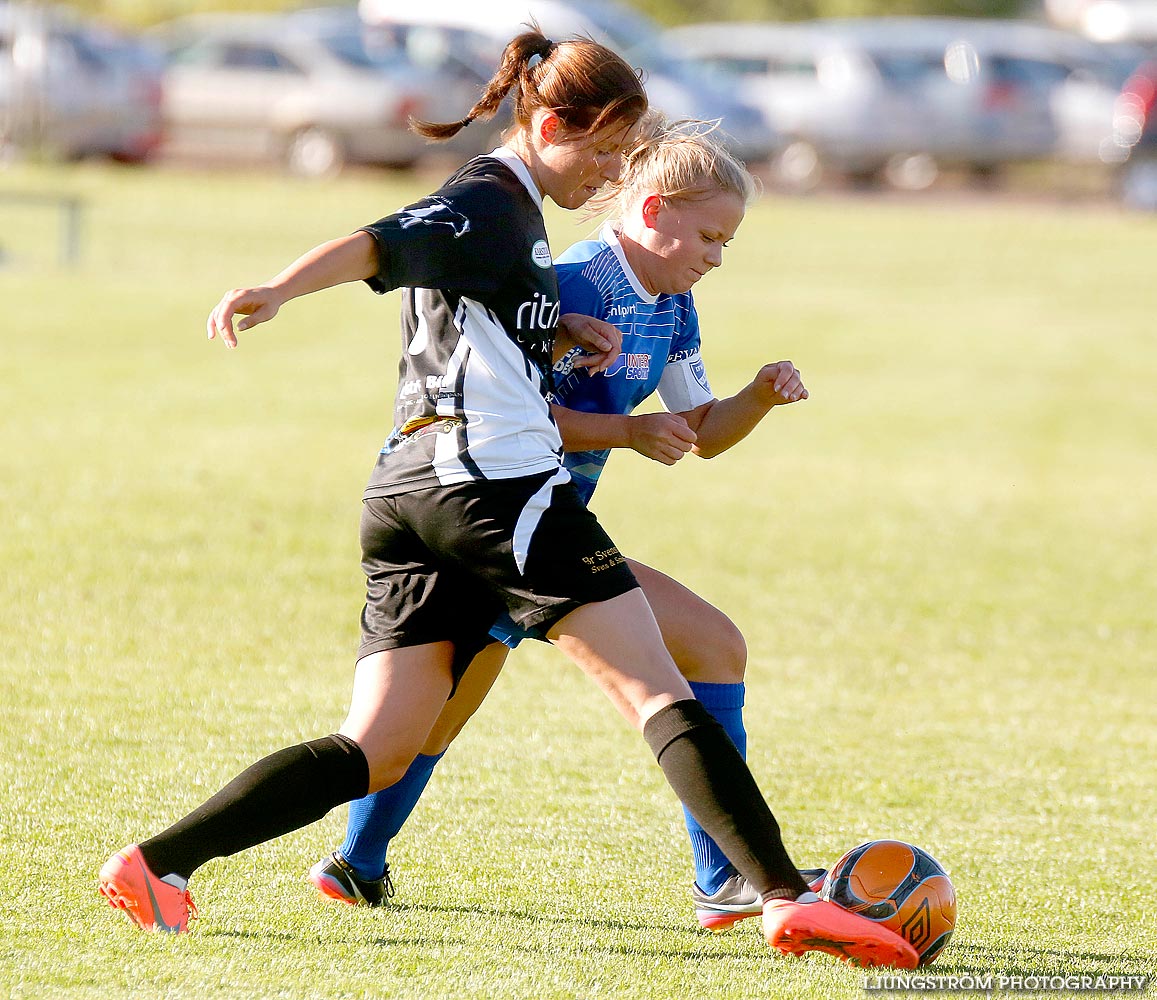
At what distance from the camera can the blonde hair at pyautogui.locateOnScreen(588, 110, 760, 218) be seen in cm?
362

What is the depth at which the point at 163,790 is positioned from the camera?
14.8 feet

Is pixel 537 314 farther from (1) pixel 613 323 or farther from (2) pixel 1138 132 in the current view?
(2) pixel 1138 132

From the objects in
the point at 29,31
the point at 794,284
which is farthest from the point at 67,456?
the point at 29,31

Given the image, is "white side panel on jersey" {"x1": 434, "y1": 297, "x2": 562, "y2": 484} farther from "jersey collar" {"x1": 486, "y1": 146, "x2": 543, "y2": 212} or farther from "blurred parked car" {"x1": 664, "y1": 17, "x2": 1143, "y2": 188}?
"blurred parked car" {"x1": 664, "y1": 17, "x2": 1143, "y2": 188}

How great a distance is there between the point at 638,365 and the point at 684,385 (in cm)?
21

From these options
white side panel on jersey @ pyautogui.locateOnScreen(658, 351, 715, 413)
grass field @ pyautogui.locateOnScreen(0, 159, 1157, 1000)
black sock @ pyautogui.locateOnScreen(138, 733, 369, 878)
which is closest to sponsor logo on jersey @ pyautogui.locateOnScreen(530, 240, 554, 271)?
white side panel on jersey @ pyautogui.locateOnScreen(658, 351, 715, 413)

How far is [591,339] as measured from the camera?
11.6 ft

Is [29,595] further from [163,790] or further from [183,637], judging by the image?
[163,790]

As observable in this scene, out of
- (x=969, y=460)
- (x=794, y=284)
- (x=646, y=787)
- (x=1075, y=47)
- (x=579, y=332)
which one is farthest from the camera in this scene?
(x=1075, y=47)

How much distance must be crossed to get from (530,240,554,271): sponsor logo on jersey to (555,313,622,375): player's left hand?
0.16 metres

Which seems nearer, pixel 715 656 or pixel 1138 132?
pixel 715 656

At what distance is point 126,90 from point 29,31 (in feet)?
5.29

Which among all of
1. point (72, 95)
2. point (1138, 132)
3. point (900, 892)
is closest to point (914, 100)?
point (1138, 132)

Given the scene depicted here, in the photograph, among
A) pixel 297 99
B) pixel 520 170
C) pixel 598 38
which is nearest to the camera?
pixel 520 170
